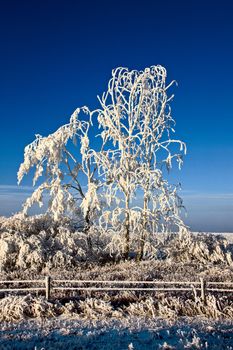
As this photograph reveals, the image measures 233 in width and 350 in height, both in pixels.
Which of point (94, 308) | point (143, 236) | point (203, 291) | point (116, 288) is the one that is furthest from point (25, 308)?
point (143, 236)

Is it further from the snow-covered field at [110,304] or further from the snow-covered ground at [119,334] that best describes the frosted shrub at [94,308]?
the snow-covered ground at [119,334]

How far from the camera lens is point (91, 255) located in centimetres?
2205

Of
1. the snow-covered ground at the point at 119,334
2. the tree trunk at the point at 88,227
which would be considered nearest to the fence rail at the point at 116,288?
the snow-covered ground at the point at 119,334

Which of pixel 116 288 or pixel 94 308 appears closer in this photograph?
pixel 94 308

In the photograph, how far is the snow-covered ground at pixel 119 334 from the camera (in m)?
10.3

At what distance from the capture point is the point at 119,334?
444 inches

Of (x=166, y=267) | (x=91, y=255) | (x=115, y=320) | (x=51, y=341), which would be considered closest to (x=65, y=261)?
(x=91, y=255)

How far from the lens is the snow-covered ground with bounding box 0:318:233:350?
1034 centimetres

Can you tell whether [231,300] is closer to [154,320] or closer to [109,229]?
[154,320]

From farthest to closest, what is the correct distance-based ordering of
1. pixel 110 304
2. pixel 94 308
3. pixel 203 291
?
pixel 203 291, pixel 110 304, pixel 94 308

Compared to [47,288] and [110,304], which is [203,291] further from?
[47,288]

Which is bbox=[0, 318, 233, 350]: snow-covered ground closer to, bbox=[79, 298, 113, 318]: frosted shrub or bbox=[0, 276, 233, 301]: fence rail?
bbox=[79, 298, 113, 318]: frosted shrub

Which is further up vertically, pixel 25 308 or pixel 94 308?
pixel 25 308

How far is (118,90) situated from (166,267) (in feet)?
30.3
